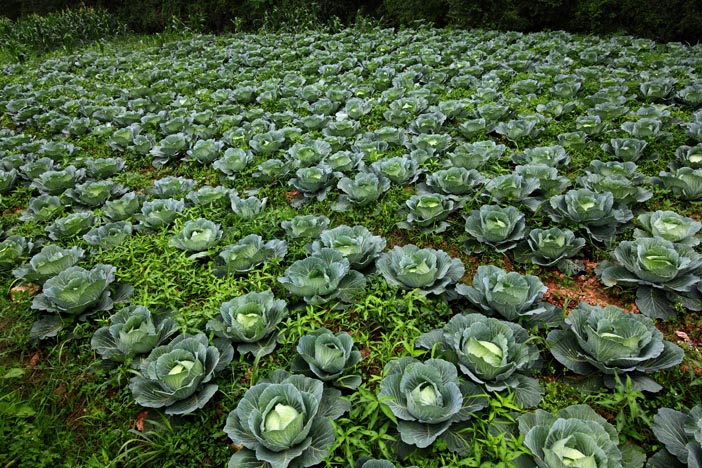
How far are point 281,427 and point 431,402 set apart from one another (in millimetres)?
554

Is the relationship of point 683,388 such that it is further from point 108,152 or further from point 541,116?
point 108,152

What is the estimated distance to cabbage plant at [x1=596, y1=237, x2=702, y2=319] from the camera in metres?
2.09

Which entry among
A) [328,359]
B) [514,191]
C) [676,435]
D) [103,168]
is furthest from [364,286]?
[103,168]

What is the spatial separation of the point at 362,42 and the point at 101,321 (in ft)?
23.4

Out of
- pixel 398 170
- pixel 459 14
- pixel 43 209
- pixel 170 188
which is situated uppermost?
pixel 459 14

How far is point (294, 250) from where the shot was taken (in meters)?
2.71

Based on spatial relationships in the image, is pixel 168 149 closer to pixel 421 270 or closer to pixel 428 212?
pixel 428 212

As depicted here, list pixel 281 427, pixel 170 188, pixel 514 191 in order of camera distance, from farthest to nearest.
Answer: pixel 170 188 → pixel 514 191 → pixel 281 427

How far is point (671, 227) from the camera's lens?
2406mm

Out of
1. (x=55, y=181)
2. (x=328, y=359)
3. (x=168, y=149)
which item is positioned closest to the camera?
(x=328, y=359)

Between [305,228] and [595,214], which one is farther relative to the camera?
[305,228]

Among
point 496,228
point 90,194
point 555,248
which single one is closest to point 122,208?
point 90,194

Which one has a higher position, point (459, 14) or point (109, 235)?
point (459, 14)

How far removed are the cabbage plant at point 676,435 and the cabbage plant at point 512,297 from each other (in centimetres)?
58
